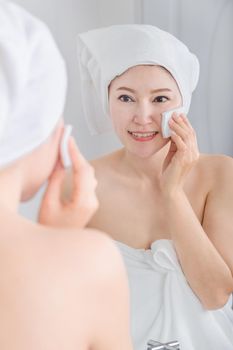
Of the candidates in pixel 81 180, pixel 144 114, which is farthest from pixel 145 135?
pixel 81 180

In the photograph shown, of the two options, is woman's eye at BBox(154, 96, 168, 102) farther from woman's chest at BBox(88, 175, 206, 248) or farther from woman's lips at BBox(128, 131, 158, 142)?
woman's chest at BBox(88, 175, 206, 248)

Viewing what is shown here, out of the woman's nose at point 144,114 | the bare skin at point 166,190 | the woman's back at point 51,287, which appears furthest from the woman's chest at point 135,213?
the woman's back at point 51,287

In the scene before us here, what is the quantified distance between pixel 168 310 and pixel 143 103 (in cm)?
45

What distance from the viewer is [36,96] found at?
0.66 m

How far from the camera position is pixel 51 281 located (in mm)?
637

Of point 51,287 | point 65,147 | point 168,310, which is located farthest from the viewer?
point 168,310

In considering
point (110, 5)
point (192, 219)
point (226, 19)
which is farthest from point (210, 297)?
point (110, 5)

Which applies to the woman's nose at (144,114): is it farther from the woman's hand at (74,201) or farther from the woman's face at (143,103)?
the woman's hand at (74,201)

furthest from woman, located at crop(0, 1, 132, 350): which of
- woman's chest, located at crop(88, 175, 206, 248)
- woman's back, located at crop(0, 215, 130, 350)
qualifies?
woman's chest, located at crop(88, 175, 206, 248)

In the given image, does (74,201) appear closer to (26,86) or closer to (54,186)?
(54,186)

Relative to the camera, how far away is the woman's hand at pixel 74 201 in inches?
30.9

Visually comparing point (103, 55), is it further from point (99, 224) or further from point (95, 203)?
A: point (95, 203)

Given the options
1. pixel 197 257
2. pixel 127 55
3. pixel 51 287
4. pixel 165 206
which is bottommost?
pixel 197 257

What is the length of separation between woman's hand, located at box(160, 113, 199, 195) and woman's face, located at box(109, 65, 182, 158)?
0.04m
